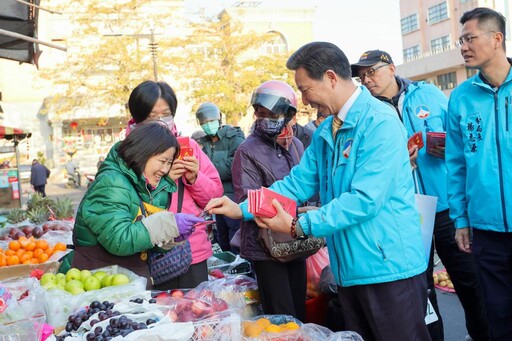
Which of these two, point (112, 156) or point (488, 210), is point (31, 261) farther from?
point (488, 210)

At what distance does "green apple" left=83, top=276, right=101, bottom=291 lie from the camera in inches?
114

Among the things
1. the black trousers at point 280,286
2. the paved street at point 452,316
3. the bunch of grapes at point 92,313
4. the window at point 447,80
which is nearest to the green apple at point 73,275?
the bunch of grapes at point 92,313

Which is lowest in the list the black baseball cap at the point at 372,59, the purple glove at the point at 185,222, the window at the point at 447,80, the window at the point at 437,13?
the purple glove at the point at 185,222

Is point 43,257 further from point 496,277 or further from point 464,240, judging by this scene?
point 496,277

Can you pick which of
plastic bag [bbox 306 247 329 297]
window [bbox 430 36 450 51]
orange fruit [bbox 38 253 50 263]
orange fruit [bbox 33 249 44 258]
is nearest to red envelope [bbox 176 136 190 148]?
plastic bag [bbox 306 247 329 297]

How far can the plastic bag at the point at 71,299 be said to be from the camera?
9.03 feet

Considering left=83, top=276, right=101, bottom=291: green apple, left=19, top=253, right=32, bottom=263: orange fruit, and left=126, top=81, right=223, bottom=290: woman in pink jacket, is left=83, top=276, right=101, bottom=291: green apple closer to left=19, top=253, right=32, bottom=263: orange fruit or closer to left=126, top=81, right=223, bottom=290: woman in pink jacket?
left=126, top=81, right=223, bottom=290: woman in pink jacket

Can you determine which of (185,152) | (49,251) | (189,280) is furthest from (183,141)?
(49,251)

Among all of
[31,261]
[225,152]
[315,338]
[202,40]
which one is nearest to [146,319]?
[315,338]

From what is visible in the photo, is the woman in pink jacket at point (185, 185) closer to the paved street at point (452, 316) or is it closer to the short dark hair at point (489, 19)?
the short dark hair at point (489, 19)

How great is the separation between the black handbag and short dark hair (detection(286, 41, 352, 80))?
4.23ft

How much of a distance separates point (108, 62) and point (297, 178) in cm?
2226

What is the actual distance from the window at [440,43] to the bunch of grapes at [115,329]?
48.6 m

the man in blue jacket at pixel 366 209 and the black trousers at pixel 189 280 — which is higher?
the man in blue jacket at pixel 366 209
